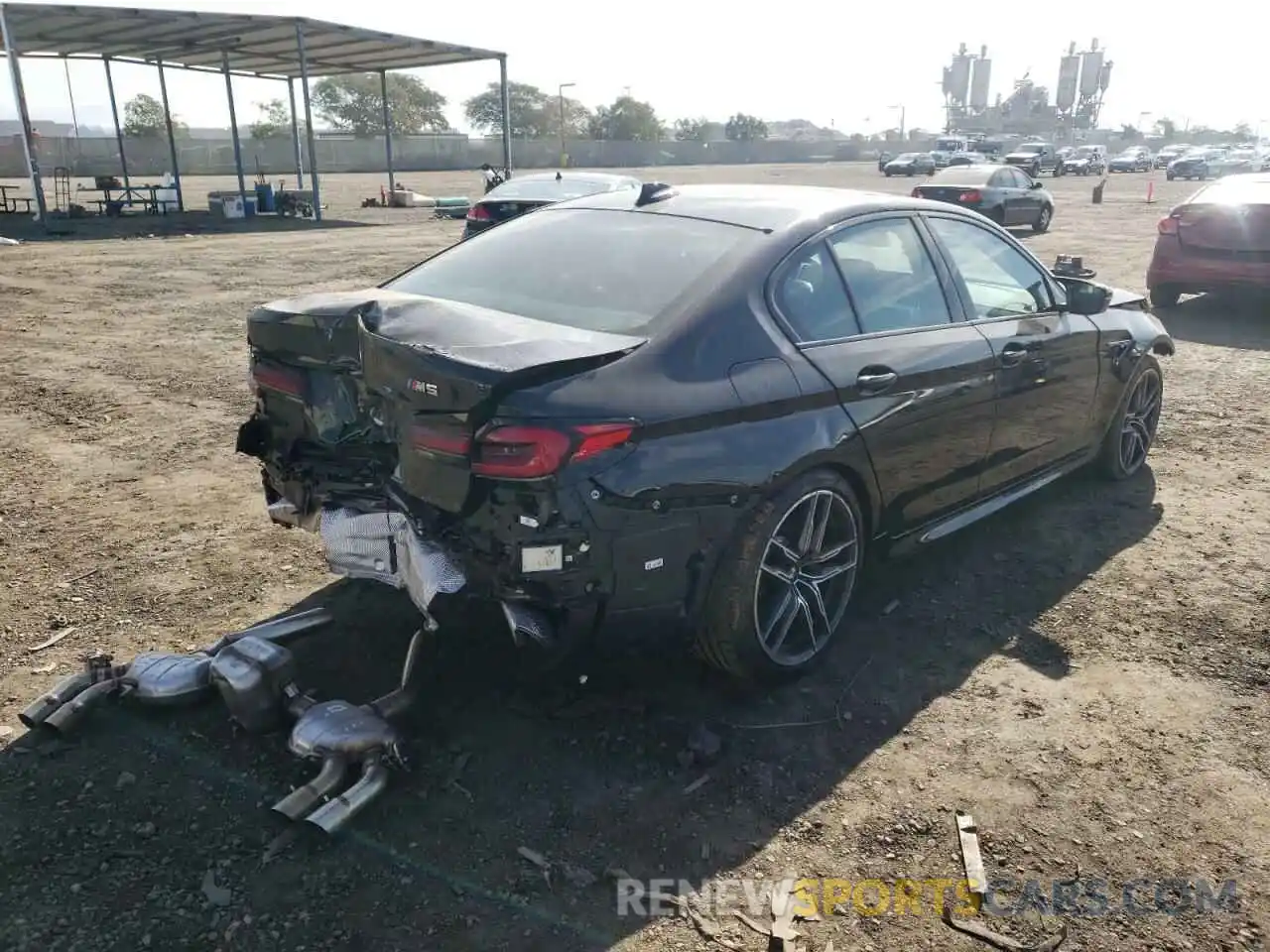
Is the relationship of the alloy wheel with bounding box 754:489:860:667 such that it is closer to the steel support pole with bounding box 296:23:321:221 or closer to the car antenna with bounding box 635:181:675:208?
the car antenna with bounding box 635:181:675:208

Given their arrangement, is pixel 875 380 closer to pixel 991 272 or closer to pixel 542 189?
pixel 991 272

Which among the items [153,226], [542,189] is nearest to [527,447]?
[542,189]

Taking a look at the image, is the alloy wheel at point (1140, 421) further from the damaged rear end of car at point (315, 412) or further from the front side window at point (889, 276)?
the damaged rear end of car at point (315, 412)

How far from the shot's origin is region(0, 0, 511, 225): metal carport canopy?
2005 cm

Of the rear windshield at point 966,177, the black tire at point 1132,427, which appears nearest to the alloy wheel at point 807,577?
the black tire at point 1132,427

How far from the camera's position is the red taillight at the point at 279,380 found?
3.34 meters

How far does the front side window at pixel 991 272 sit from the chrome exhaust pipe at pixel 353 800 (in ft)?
9.91

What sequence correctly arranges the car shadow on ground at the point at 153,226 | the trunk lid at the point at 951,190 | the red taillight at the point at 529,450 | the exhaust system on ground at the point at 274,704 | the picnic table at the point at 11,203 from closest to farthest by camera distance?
the red taillight at the point at 529,450
the exhaust system on ground at the point at 274,704
the trunk lid at the point at 951,190
the car shadow on ground at the point at 153,226
the picnic table at the point at 11,203

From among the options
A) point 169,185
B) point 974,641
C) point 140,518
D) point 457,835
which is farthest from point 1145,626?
point 169,185

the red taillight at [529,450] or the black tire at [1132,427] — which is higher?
the red taillight at [529,450]

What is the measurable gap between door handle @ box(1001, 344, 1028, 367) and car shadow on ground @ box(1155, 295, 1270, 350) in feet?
21.3

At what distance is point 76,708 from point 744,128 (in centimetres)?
10455

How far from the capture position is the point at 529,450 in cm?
263

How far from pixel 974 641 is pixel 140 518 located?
13.3ft
